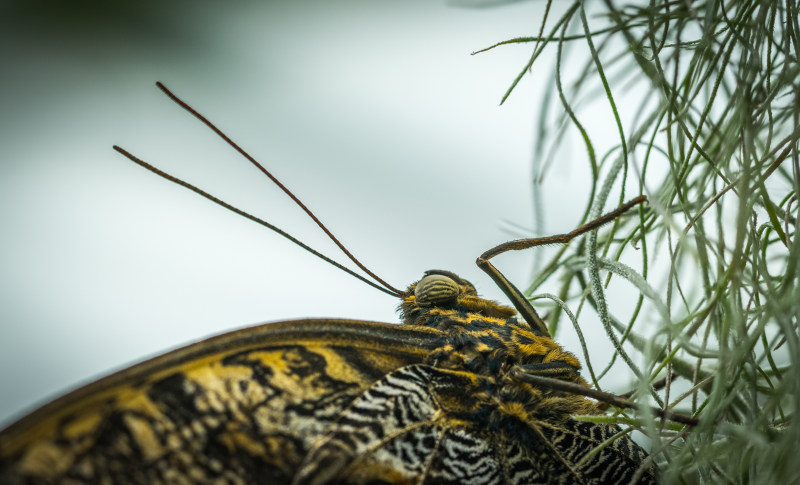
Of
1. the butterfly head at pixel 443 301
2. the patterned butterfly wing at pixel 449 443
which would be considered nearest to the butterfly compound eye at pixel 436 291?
the butterfly head at pixel 443 301

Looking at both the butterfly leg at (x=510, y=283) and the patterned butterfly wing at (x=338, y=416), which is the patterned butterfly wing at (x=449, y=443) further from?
the butterfly leg at (x=510, y=283)

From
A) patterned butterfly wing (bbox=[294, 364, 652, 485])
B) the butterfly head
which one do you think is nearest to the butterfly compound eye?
the butterfly head

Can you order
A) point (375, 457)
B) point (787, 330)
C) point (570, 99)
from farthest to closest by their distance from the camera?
point (570, 99)
point (375, 457)
point (787, 330)

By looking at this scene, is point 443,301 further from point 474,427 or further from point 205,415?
point 205,415

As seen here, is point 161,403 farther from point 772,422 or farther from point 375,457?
point 772,422

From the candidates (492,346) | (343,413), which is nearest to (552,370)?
(492,346)

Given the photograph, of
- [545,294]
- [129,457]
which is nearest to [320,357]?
[129,457]

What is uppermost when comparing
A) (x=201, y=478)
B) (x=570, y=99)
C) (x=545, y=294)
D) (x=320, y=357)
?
(x=570, y=99)
